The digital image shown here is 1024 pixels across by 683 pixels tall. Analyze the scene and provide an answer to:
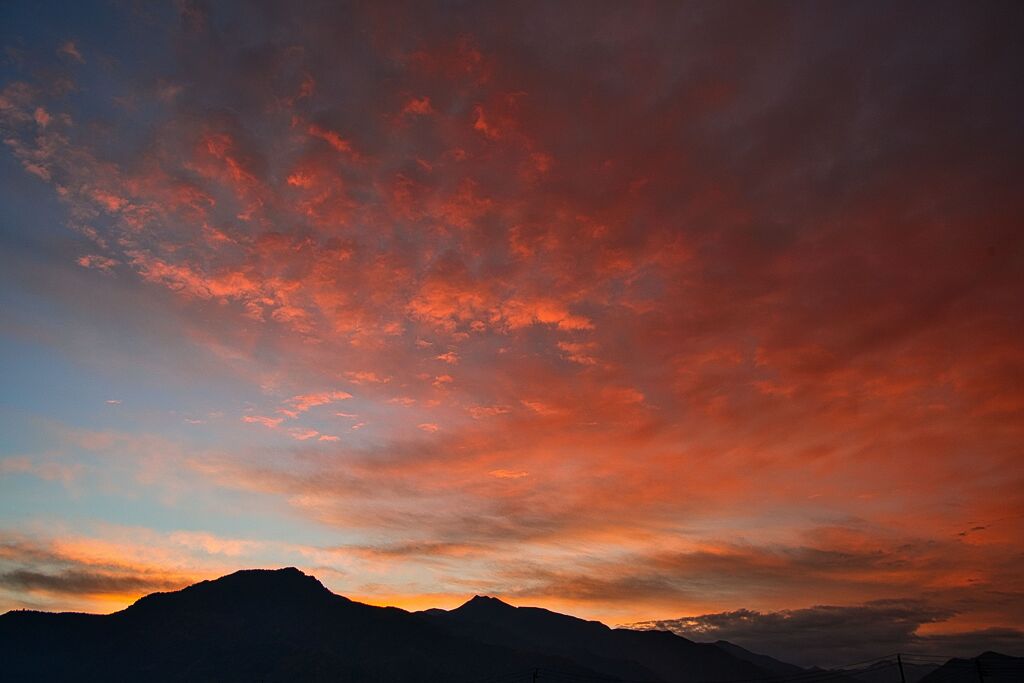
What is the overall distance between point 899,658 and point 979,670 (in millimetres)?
10205

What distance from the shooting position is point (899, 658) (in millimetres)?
100250

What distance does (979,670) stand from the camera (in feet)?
317
